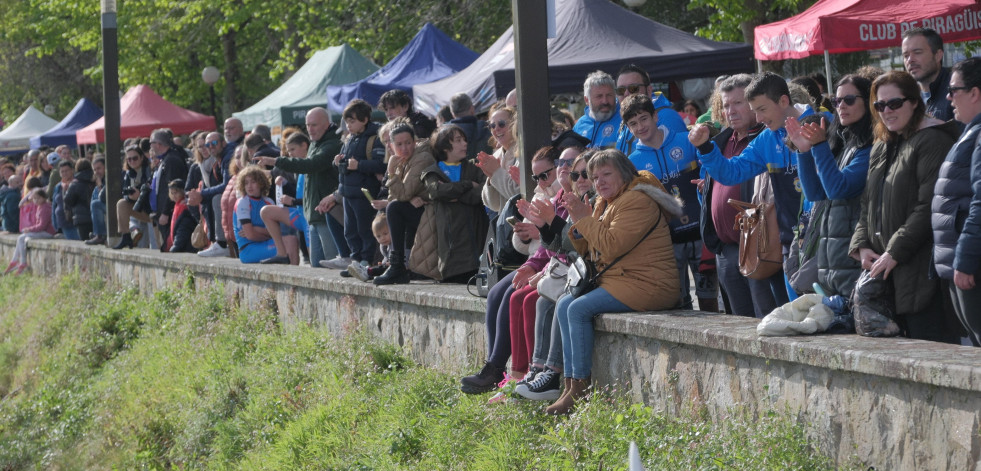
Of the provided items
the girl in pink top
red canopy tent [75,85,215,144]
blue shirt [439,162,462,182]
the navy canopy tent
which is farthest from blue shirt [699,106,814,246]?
red canopy tent [75,85,215,144]

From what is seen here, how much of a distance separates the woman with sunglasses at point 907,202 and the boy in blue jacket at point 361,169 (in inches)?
222

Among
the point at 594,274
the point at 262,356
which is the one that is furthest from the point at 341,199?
the point at 594,274

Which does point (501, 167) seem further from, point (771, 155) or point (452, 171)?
point (771, 155)

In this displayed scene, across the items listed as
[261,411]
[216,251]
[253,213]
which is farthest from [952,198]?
[216,251]

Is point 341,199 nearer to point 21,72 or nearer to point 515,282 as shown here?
point 515,282

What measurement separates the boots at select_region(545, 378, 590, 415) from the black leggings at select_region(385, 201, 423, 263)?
10.1 feet

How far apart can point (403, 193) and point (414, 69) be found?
8.82 metres

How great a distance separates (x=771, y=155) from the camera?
6.74 metres

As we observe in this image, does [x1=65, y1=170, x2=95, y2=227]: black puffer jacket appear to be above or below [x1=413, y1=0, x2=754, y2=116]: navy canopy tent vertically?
below

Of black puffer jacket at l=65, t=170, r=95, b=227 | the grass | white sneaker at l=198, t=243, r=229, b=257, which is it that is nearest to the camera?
the grass

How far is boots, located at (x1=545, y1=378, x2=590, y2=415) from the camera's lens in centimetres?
702

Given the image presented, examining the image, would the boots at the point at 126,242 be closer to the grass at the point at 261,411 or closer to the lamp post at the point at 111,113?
the lamp post at the point at 111,113

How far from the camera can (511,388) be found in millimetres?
7398

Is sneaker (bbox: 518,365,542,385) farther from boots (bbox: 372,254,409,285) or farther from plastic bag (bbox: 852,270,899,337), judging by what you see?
boots (bbox: 372,254,409,285)
